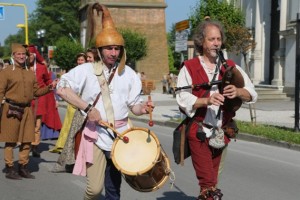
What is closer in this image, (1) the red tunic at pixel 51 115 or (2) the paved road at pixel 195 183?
(2) the paved road at pixel 195 183

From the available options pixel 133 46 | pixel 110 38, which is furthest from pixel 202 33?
pixel 133 46

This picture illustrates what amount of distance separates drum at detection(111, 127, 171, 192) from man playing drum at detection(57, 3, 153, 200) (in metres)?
0.31

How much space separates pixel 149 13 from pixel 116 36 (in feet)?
153

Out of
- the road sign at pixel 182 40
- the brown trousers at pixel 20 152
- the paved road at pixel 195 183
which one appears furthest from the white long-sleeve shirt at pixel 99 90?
the road sign at pixel 182 40

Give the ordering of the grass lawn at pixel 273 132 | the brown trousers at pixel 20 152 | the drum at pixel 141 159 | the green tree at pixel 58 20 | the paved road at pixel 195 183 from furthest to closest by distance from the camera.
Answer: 1. the green tree at pixel 58 20
2. the grass lawn at pixel 273 132
3. the brown trousers at pixel 20 152
4. the paved road at pixel 195 183
5. the drum at pixel 141 159

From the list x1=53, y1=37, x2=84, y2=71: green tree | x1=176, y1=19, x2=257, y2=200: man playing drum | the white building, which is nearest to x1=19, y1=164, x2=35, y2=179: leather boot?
x1=176, y1=19, x2=257, y2=200: man playing drum

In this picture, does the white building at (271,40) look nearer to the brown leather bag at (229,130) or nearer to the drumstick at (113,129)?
the brown leather bag at (229,130)

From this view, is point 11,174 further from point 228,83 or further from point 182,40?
point 182,40

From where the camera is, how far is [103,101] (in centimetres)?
449

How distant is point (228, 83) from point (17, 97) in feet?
13.7

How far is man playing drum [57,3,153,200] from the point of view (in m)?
4.43

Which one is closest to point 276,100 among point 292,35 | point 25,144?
point 292,35

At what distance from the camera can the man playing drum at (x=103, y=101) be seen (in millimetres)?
4426

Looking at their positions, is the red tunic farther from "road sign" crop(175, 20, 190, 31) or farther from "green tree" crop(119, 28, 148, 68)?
"green tree" crop(119, 28, 148, 68)
